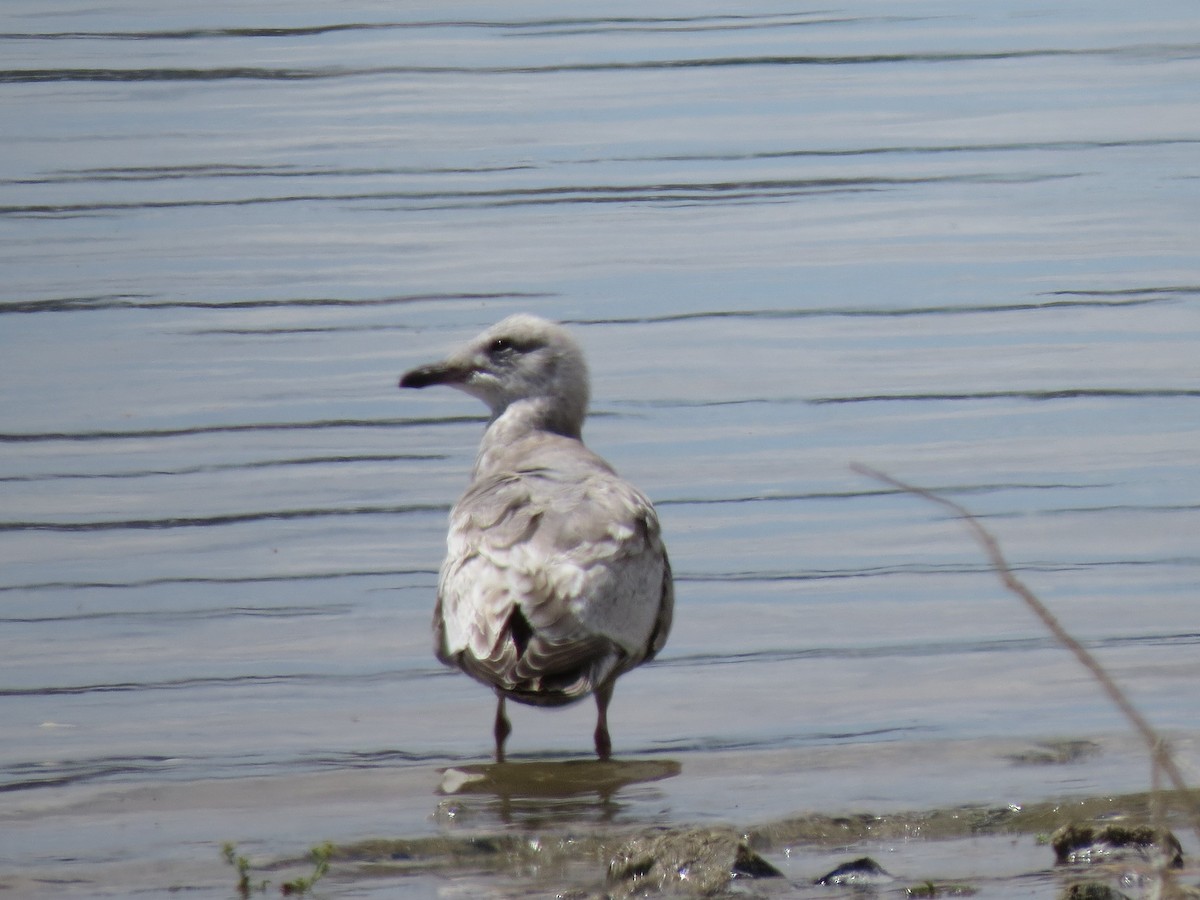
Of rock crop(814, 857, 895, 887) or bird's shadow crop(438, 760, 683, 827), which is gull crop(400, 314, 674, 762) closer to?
bird's shadow crop(438, 760, 683, 827)

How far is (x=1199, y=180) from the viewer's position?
12492mm

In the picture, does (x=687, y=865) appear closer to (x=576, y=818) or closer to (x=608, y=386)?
(x=576, y=818)

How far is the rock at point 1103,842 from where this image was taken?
521 centimetres

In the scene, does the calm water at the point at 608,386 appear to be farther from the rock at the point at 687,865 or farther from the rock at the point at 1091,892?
the rock at the point at 1091,892

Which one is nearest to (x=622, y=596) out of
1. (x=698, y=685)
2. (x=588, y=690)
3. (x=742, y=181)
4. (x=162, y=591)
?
(x=588, y=690)

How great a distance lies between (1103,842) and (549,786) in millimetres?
1712

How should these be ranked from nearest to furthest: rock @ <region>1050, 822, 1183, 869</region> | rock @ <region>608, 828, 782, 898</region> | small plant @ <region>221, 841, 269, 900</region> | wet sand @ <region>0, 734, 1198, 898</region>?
rock @ <region>608, 828, 782, 898</region> < rock @ <region>1050, 822, 1183, 869</region> < small plant @ <region>221, 841, 269, 900</region> < wet sand @ <region>0, 734, 1198, 898</region>

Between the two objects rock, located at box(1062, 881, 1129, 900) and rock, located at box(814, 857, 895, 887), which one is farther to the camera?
rock, located at box(814, 857, 895, 887)

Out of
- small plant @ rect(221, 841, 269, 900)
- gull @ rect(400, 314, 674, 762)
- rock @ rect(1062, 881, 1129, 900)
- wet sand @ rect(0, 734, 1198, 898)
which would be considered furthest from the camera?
gull @ rect(400, 314, 674, 762)

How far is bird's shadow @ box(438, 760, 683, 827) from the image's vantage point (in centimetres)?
610

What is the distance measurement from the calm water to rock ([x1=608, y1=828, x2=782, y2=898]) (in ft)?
1.66

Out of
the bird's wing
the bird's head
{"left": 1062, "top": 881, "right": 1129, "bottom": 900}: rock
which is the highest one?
the bird's head

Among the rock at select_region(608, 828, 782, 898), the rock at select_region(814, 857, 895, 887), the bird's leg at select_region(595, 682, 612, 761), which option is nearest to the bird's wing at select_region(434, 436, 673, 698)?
the bird's leg at select_region(595, 682, 612, 761)

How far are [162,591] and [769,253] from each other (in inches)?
170
